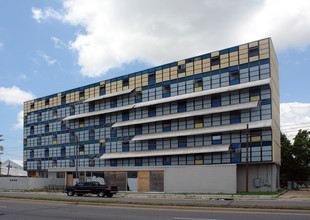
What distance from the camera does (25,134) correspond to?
75.2m

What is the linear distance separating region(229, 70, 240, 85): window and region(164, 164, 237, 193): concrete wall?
36.2 ft

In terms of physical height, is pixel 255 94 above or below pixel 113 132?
above

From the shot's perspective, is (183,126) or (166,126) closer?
(183,126)

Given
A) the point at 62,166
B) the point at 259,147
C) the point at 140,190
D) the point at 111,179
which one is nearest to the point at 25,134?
the point at 62,166

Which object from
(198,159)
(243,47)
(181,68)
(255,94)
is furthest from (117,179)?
(243,47)

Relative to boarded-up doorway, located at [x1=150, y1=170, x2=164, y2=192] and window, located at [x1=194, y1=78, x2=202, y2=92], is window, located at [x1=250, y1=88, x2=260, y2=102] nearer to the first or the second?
window, located at [x1=194, y1=78, x2=202, y2=92]

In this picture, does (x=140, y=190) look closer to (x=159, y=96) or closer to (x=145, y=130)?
(x=145, y=130)

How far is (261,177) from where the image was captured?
136 ft

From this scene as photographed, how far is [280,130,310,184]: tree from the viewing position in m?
60.0

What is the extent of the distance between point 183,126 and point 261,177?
42.6ft

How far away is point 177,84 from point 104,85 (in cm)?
1622

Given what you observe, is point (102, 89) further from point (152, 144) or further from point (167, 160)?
point (167, 160)

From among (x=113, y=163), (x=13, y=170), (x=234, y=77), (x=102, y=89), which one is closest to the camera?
(x=234, y=77)

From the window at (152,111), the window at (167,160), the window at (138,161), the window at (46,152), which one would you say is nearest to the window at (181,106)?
the window at (152,111)
